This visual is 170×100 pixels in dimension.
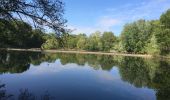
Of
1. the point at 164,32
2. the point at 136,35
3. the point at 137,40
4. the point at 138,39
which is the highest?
the point at 164,32

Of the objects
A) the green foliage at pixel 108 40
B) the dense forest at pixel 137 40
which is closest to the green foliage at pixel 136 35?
the dense forest at pixel 137 40

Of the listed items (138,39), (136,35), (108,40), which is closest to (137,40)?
(138,39)

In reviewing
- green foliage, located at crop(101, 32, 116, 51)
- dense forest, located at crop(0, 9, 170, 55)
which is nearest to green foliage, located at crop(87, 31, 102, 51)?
dense forest, located at crop(0, 9, 170, 55)

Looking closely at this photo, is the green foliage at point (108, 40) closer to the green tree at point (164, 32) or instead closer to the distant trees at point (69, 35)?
the distant trees at point (69, 35)

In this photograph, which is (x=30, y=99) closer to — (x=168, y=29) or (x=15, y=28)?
(x=15, y=28)

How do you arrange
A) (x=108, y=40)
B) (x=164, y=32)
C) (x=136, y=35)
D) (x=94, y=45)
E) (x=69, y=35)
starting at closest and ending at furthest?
(x=69, y=35), (x=164, y=32), (x=136, y=35), (x=94, y=45), (x=108, y=40)

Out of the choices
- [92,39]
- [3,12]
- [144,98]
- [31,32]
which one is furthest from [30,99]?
[92,39]

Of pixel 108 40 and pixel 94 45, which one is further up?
pixel 108 40

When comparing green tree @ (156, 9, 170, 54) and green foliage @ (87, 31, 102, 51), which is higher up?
green tree @ (156, 9, 170, 54)

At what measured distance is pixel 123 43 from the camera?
113 metres

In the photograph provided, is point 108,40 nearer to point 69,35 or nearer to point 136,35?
point 136,35

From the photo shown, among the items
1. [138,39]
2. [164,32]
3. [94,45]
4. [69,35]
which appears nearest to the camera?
[69,35]

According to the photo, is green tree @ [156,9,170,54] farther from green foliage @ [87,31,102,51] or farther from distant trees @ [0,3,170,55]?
green foliage @ [87,31,102,51]

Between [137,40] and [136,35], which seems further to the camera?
[136,35]
